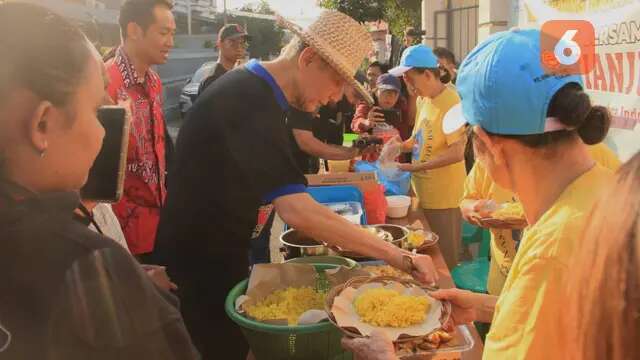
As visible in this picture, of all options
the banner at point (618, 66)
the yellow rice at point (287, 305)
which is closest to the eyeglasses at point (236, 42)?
Result: the banner at point (618, 66)

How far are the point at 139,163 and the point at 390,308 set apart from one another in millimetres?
1843

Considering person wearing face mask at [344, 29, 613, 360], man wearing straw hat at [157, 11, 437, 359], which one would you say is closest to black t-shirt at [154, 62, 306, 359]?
man wearing straw hat at [157, 11, 437, 359]

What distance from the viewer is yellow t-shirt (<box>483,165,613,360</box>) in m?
1.06

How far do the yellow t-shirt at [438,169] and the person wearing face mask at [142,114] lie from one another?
6.25 ft

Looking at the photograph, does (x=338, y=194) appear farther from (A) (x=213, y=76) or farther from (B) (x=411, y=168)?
(A) (x=213, y=76)

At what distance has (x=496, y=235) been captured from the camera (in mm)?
2645

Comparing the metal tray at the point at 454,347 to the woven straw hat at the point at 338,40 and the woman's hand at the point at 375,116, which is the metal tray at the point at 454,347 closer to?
the woven straw hat at the point at 338,40

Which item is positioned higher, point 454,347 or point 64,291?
point 64,291

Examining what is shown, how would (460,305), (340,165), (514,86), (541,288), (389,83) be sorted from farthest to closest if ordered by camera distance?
(389,83), (340,165), (460,305), (514,86), (541,288)

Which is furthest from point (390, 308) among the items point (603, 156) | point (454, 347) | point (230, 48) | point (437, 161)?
point (230, 48)

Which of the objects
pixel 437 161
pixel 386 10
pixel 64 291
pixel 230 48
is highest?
pixel 386 10

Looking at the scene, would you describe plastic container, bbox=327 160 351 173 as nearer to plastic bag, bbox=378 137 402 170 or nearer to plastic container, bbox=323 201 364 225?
plastic bag, bbox=378 137 402 170

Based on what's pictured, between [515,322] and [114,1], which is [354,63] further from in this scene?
[114,1]

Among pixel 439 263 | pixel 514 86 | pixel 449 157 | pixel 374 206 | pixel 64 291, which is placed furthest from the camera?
pixel 449 157
